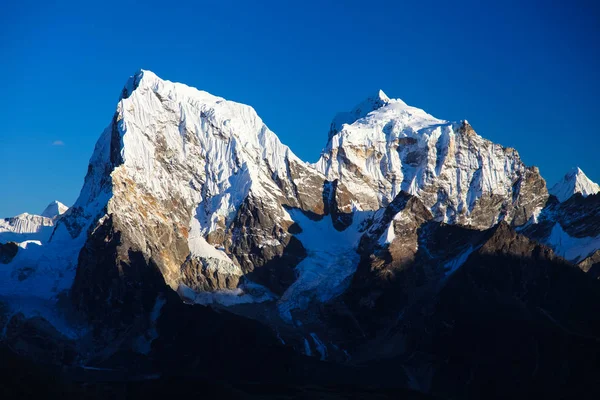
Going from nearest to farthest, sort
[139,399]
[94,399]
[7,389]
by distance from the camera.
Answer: [7,389], [94,399], [139,399]

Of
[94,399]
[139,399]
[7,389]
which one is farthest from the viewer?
[139,399]

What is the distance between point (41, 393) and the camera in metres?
150

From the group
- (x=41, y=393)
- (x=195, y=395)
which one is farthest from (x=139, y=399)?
(x=41, y=393)

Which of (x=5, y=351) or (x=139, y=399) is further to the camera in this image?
(x=139, y=399)

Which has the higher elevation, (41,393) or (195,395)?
(195,395)

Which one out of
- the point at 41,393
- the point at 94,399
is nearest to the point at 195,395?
the point at 94,399

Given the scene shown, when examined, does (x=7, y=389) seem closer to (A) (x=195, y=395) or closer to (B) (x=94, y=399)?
(B) (x=94, y=399)

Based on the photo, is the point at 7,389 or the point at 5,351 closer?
the point at 7,389

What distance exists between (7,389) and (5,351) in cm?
2532

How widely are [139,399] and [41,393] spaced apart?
45237 millimetres

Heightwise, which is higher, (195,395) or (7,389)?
(195,395)

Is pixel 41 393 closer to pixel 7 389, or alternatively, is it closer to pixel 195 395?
pixel 7 389

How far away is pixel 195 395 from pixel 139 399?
1111cm

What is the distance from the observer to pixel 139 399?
193375mm
